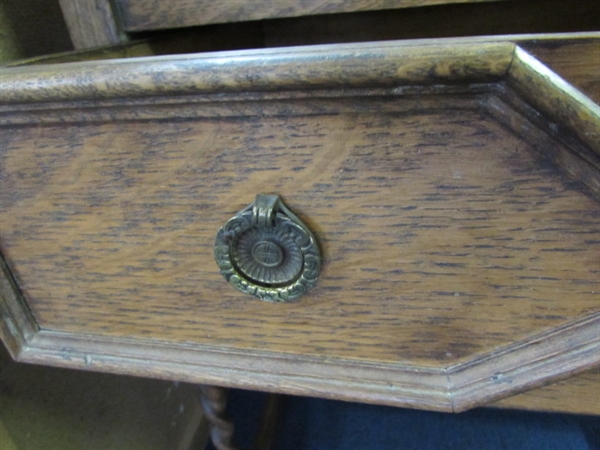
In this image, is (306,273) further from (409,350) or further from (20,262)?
(20,262)

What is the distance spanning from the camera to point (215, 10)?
0.52 metres

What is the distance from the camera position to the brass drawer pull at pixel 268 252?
314 millimetres

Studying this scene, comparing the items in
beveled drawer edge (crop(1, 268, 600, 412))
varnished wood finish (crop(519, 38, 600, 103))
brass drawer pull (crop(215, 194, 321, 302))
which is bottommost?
beveled drawer edge (crop(1, 268, 600, 412))

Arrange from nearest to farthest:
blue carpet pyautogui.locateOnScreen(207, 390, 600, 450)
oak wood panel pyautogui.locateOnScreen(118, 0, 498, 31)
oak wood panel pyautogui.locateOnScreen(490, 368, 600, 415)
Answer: oak wood panel pyautogui.locateOnScreen(490, 368, 600, 415)
oak wood panel pyautogui.locateOnScreen(118, 0, 498, 31)
blue carpet pyautogui.locateOnScreen(207, 390, 600, 450)

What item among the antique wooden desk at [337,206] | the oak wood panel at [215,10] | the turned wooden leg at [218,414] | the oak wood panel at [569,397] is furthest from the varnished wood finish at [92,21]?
the oak wood panel at [569,397]

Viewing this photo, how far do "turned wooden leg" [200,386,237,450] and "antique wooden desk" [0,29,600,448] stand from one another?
18 cm

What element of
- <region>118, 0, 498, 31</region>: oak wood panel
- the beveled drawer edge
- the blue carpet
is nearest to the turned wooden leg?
the beveled drawer edge

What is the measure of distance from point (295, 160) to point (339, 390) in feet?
0.57

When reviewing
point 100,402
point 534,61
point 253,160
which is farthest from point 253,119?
point 100,402

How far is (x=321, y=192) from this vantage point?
307 millimetres

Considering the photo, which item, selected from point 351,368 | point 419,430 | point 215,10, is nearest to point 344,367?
point 351,368

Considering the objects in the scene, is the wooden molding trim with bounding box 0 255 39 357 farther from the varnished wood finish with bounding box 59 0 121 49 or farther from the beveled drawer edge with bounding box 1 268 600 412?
the varnished wood finish with bounding box 59 0 121 49

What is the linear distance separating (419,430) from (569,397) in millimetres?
611

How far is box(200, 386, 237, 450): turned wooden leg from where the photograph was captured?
0.58 metres
